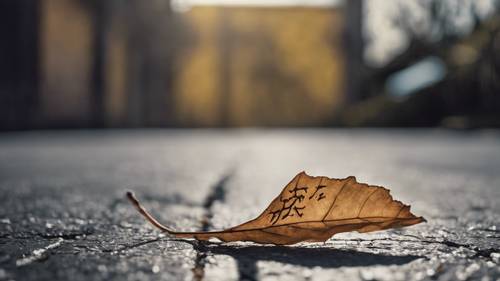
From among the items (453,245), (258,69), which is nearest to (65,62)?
(258,69)

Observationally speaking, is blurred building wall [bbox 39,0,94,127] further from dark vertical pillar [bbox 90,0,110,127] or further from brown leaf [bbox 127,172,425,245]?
brown leaf [bbox 127,172,425,245]

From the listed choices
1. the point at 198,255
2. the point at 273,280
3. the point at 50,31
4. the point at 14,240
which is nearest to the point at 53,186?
the point at 14,240

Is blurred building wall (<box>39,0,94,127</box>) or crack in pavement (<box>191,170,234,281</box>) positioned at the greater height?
blurred building wall (<box>39,0,94,127</box>)

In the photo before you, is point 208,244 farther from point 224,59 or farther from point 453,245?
point 224,59

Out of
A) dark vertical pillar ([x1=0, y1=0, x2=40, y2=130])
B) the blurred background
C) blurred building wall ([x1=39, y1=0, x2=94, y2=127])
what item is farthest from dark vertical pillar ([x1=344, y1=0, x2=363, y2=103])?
dark vertical pillar ([x1=0, y1=0, x2=40, y2=130])

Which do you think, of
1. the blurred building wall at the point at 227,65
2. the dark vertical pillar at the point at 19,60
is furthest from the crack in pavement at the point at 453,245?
the blurred building wall at the point at 227,65

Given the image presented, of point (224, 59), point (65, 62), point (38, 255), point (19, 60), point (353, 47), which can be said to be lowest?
point (38, 255)

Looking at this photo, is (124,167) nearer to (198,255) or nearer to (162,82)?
(198,255)
